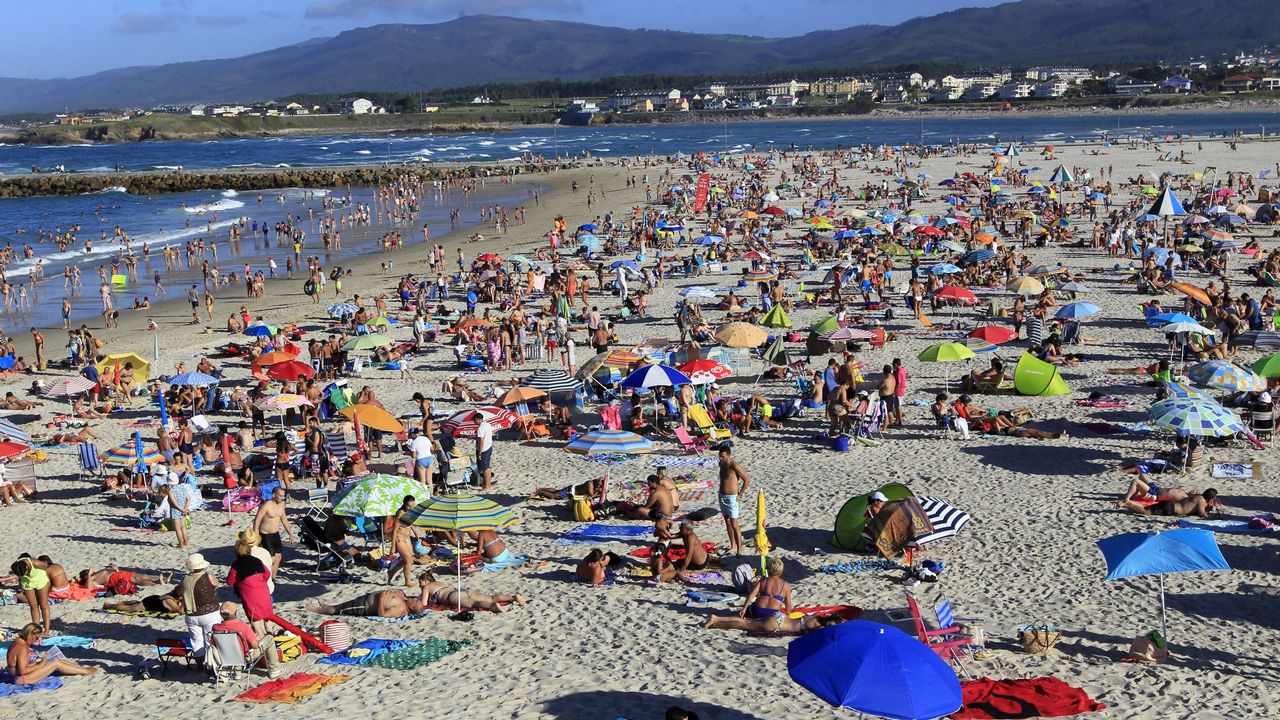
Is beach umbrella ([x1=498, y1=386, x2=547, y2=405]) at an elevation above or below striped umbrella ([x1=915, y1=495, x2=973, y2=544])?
above

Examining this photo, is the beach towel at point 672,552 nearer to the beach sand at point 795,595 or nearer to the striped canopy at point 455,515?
the beach sand at point 795,595

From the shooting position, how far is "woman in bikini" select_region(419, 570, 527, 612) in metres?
9.49

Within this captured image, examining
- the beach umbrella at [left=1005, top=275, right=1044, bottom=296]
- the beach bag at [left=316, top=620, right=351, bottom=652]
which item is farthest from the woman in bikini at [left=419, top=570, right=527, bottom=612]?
the beach umbrella at [left=1005, top=275, right=1044, bottom=296]

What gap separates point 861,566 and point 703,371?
5.77 m

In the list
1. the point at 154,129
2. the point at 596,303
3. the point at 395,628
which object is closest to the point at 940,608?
the point at 395,628

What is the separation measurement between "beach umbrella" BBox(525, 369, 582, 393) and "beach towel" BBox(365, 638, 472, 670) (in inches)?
260


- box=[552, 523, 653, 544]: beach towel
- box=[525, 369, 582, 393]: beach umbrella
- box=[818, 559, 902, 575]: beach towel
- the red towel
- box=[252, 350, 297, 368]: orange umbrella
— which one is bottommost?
box=[552, 523, 653, 544]: beach towel

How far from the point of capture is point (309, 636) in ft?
28.8

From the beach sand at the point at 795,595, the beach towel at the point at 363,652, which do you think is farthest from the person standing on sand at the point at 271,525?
the beach towel at the point at 363,652

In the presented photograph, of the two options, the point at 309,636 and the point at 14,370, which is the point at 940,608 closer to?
the point at 309,636

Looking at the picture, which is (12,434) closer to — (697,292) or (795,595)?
(795,595)

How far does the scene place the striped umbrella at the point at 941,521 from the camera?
33.5ft

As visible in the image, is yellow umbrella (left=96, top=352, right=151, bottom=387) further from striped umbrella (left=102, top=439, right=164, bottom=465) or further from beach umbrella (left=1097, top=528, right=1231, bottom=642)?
beach umbrella (left=1097, top=528, right=1231, bottom=642)

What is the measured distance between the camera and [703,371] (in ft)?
51.0
